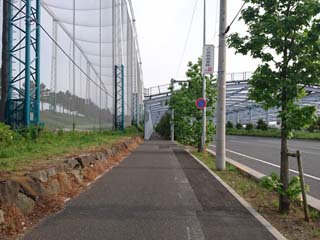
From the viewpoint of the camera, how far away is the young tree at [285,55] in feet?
25.6

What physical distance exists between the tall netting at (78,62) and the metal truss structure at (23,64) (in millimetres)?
280

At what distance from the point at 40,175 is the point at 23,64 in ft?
35.4

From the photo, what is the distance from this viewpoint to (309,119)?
25.6 ft

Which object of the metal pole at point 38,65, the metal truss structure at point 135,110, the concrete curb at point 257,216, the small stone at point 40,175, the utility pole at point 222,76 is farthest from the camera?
the metal truss structure at point 135,110

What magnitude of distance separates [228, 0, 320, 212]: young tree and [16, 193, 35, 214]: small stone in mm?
4266

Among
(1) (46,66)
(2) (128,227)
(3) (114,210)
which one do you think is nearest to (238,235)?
(2) (128,227)

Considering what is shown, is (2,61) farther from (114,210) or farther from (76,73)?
(114,210)

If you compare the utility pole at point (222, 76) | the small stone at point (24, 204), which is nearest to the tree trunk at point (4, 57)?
the utility pole at point (222, 76)

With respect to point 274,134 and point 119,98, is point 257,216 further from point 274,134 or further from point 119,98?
point 274,134

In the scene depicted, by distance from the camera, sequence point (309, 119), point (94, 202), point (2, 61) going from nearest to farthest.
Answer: point (309, 119) → point (94, 202) → point (2, 61)

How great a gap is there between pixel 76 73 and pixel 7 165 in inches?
688

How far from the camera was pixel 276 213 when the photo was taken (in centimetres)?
807

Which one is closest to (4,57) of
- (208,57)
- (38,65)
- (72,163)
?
(38,65)

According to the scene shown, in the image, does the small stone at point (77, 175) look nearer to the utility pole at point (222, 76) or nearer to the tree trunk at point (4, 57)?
the utility pole at point (222, 76)
